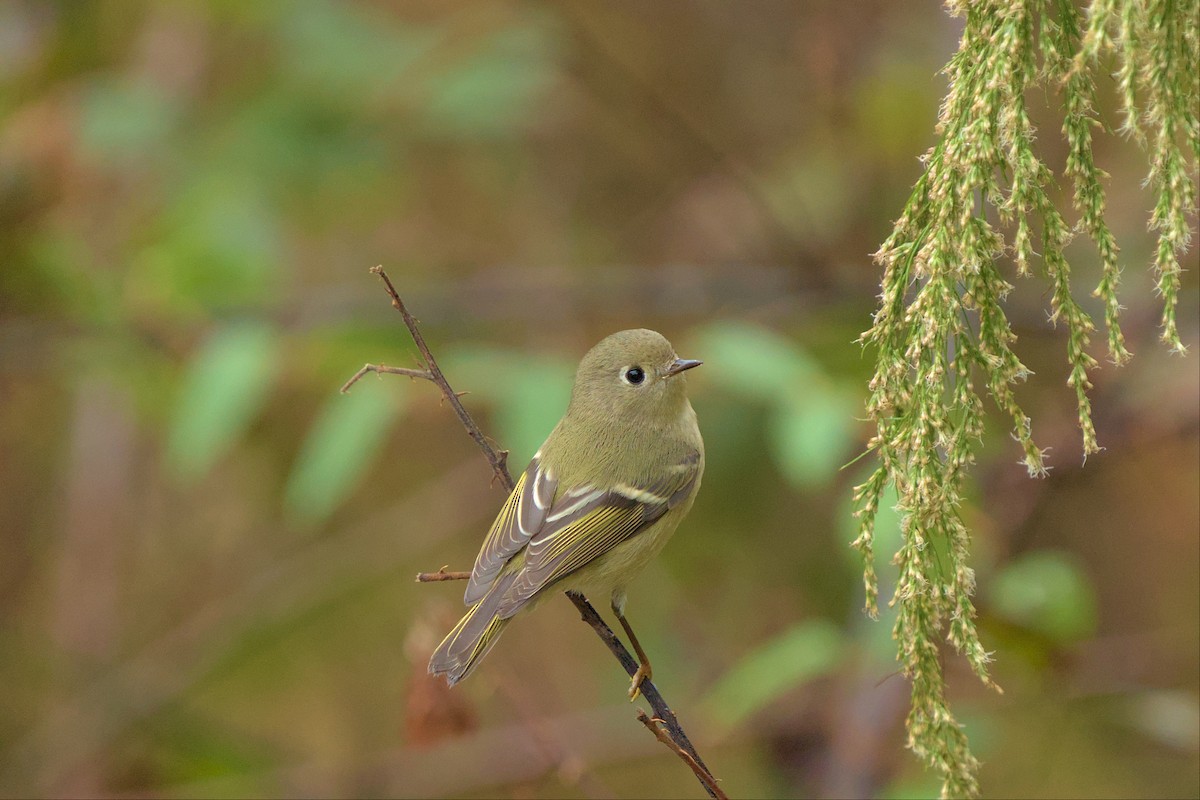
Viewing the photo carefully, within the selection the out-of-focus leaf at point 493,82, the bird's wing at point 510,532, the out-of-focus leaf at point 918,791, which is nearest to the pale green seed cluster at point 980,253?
the out-of-focus leaf at point 918,791

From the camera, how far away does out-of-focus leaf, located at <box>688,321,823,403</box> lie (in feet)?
9.99

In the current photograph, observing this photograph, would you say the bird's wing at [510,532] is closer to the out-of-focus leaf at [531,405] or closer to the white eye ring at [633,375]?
the out-of-focus leaf at [531,405]

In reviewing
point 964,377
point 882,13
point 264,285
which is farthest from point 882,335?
point 882,13

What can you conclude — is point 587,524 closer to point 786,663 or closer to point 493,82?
point 786,663

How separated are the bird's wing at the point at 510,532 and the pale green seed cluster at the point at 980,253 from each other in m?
1.63

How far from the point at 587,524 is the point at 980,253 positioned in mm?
1781

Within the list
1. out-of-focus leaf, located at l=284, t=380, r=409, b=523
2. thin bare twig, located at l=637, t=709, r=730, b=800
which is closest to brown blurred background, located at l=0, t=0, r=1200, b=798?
out-of-focus leaf, located at l=284, t=380, r=409, b=523

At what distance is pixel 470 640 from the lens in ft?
8.78

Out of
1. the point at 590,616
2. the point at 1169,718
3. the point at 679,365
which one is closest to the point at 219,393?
the point at 679,365

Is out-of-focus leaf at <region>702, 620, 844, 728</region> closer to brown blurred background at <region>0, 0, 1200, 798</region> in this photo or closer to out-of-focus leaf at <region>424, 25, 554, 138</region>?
brown blurred background at <region>0, 0, 1200, 798</region>

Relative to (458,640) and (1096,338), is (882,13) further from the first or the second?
(458,640)

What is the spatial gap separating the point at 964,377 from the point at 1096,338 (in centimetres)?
376

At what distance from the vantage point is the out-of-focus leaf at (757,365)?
3045mm

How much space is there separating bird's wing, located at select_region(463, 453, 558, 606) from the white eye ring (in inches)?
14.5
